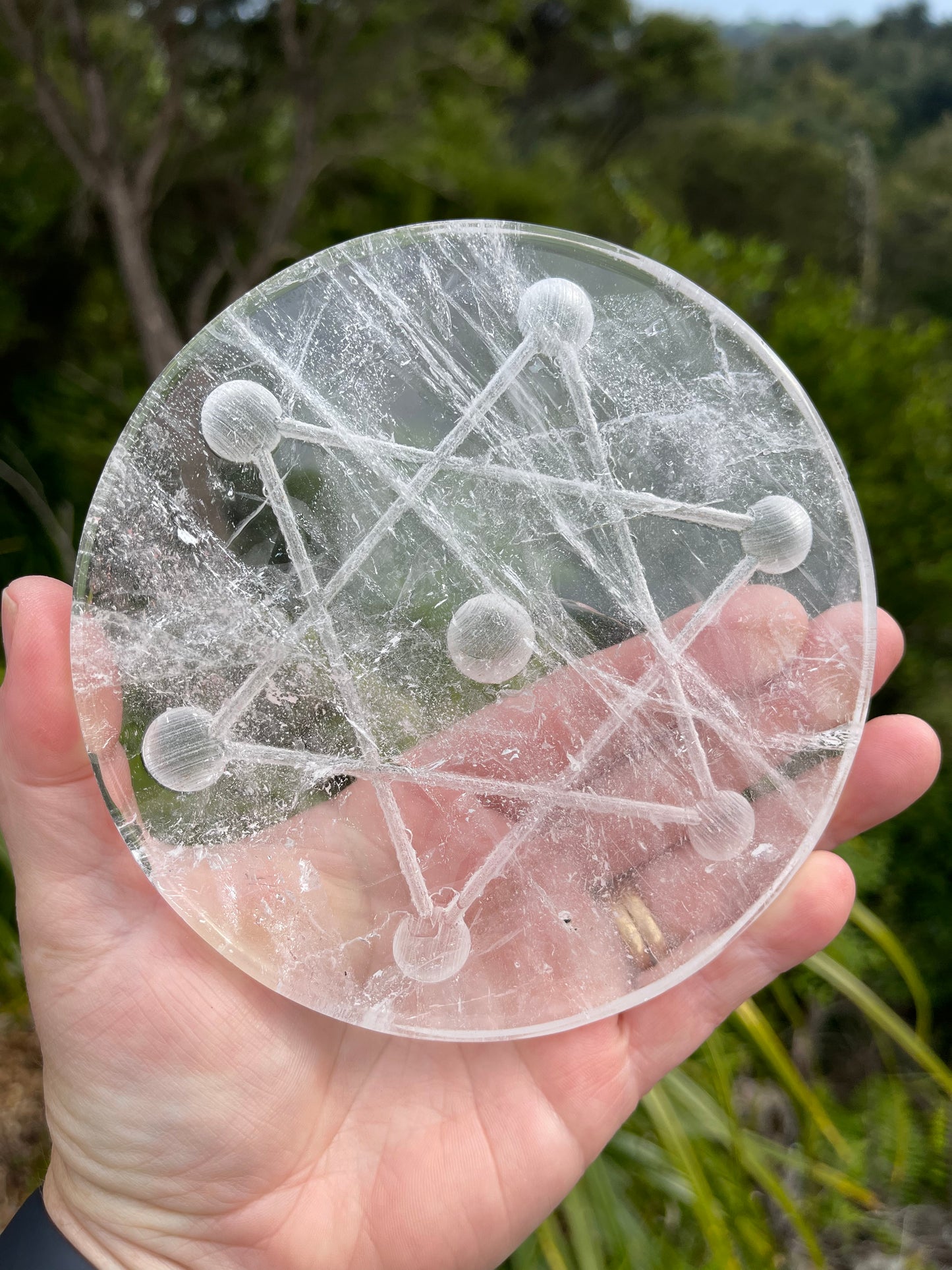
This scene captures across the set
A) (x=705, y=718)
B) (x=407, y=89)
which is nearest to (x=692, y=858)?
(x=705, y=718)

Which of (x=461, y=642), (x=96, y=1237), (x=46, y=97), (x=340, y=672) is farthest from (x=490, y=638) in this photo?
(x=46, y=97)

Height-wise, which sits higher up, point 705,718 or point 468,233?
point 468,233

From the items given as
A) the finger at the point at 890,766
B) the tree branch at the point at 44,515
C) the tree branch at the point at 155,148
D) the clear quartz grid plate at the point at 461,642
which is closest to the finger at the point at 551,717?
the clear quartz grid plate at the point at 461,642

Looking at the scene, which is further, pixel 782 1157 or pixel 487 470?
pixel 782 1157

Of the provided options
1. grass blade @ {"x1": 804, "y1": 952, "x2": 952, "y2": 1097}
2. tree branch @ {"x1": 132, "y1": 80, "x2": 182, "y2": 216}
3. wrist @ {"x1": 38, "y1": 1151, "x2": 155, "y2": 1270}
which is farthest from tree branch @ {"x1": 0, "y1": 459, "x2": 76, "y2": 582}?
grass blade @ {"x1": 804, "y1": 952, "x2": 952, "y2": 1097}

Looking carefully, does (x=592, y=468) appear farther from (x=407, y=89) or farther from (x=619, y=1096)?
(x=407, y=89)

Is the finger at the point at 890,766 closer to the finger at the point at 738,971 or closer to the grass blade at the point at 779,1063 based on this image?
the finger at the point at 738,971

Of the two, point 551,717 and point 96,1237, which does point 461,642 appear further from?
point 96,1237
